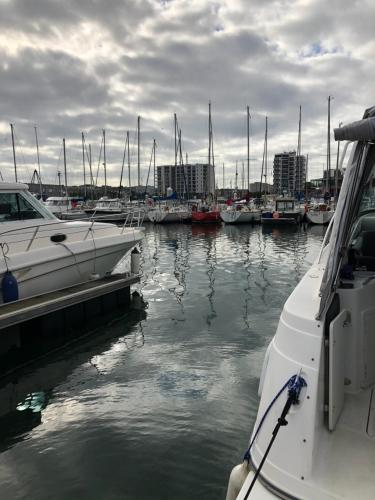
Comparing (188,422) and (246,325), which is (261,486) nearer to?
(188,422)

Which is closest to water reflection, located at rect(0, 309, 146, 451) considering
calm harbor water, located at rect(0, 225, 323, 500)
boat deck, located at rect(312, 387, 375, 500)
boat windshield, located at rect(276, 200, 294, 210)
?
calm harbor water, located at rect(0, 225, 323, 500)

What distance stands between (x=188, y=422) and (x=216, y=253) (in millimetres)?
17562

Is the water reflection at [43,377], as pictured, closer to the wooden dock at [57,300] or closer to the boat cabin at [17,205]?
the wooden dock at [57,300]

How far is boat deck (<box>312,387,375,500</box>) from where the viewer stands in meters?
2.53

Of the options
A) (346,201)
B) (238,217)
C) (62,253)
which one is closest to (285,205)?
(238,217)

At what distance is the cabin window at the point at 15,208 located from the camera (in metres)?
10.4

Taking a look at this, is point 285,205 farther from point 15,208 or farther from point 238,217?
point 15,208

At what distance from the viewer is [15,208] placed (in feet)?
34.9

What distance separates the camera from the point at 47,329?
30.6 feet

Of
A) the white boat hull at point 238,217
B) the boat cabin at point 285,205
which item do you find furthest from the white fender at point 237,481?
the boat cabin at point 285,205

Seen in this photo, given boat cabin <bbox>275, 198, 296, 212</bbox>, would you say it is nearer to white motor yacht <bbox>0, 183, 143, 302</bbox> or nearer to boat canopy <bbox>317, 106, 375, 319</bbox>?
white motor yacht <bbox>0, 183, 143, 302</bbox>

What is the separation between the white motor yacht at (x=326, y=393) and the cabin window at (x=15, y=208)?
8.72m

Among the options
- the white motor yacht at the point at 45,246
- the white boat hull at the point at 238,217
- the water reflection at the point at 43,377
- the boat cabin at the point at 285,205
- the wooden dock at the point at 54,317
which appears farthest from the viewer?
the boat cabin at the point at 285,205

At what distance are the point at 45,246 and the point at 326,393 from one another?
28.2 ft
